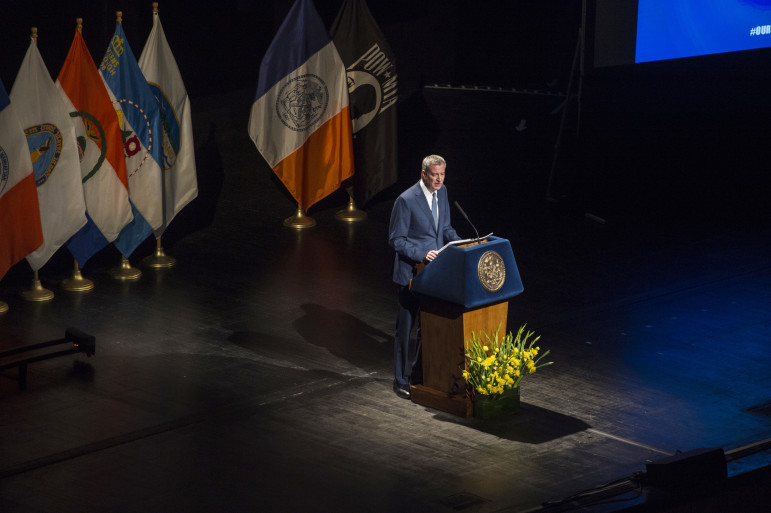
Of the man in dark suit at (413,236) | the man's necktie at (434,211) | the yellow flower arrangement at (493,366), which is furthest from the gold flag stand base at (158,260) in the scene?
the yellow flower arrangement at (493,366)

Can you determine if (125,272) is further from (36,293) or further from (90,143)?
(90,143)

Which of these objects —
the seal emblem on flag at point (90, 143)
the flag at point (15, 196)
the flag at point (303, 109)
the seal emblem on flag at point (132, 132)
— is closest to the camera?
the flag at point (15, 196)

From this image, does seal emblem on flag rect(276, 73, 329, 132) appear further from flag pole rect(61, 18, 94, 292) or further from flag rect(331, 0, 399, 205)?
flag pole rect(61, 18, 94, 292)

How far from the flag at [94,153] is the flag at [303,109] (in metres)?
2.22

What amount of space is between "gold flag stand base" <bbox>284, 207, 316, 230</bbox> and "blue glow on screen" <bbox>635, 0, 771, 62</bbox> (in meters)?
3.75

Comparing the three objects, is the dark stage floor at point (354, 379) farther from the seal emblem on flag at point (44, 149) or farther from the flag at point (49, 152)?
the seal emblem on flag at point (44, 149)

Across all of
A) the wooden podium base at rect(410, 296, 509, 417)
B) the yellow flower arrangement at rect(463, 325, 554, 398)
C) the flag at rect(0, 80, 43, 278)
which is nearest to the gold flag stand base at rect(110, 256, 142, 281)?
the flag at rect(0, 80, 43, 278)

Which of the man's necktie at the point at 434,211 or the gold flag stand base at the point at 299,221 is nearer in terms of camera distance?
the man's necktie at the point at 434,211

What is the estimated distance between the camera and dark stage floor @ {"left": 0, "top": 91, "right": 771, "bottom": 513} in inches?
254

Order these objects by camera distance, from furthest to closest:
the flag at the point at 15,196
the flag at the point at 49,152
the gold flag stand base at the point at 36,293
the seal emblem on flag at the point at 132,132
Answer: the seal emblem on flag at the point at 132,132 → the gold flag stand base at the point at 36,293 → the flag at the point at 49,152 → the flag at the point at 15,196

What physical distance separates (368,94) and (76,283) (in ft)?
13.2

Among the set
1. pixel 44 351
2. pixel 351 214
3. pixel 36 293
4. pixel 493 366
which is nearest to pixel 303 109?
pixel 351 214

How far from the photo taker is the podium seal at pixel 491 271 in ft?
23.8

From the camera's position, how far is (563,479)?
21.4 feet
